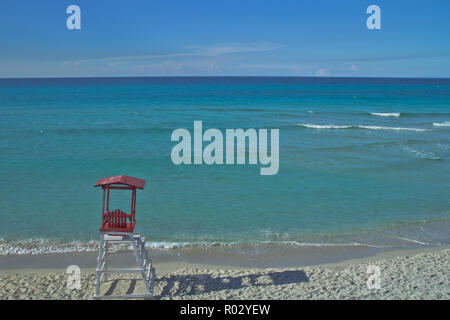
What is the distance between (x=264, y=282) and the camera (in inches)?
375

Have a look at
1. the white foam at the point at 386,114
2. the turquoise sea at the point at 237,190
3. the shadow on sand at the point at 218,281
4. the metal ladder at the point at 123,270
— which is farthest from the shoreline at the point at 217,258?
the white foam at the point at 386,114

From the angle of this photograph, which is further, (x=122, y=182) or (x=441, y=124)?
(x=441, y=124)

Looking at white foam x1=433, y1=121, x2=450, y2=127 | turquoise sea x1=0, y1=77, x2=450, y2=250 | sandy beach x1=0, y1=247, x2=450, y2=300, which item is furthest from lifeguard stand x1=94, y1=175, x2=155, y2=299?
white foam x1=433, y1=121, x2=450, y2=127

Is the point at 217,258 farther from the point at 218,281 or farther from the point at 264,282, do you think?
the point at 264,282

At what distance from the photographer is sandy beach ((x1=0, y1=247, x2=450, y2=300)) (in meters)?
8.74

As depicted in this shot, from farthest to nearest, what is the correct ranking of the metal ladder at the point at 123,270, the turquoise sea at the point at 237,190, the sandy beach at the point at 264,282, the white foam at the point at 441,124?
the white foam at the point at 441,124
the turquoise sea at the point at 237,190
the sandy beach at the point at 264,282
the metal ladder at the point at 123,270

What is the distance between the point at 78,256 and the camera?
11.5 m

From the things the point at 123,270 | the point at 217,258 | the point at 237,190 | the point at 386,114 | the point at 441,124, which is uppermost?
the point at 386,114

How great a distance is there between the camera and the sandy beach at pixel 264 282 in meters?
8.74

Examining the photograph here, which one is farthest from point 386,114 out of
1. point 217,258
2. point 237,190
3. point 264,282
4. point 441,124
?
point 264,282

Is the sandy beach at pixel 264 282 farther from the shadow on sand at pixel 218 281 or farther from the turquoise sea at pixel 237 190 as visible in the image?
the turquoise sea at pixel 237 190

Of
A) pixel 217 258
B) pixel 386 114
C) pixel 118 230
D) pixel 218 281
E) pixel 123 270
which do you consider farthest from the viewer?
pixel 386 114

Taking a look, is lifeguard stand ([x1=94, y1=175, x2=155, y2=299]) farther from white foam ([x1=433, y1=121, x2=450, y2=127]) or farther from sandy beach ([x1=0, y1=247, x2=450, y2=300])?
white foam ([x1=433, y1=121, x2=450, y2=127])
